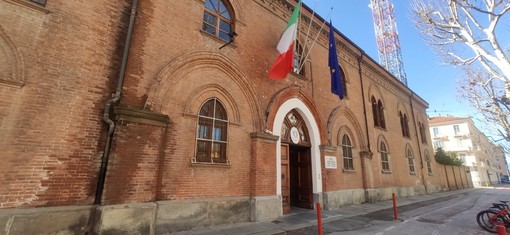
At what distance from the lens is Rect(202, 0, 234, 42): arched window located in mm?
8773

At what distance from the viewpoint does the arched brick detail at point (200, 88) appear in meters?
6.77

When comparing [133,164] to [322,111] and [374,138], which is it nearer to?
[322,111]

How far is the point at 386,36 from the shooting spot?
3011cm

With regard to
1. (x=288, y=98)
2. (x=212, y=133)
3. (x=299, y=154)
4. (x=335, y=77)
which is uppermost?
(x=335, y=77)

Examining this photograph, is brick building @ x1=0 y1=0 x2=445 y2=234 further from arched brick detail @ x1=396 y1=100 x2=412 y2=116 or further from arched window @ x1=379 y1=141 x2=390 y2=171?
arched brick detail @ x1=396 y1=100 x2=412 y2=116

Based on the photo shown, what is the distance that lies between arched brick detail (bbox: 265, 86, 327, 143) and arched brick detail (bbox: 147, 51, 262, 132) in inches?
23.9

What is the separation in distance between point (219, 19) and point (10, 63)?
19.9 ft

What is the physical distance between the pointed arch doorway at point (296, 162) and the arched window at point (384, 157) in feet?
23.3

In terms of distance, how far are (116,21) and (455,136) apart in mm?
57211

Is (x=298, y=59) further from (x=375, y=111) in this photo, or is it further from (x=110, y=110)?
(x=110, y=110)

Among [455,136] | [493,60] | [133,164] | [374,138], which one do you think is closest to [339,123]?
[374,138]

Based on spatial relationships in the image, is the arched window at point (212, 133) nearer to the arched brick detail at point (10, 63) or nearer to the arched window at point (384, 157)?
the arched brick detail at point (10, 63)

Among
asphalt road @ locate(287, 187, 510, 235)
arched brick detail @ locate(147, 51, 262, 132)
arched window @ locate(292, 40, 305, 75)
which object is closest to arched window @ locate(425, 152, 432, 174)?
asphalt road @ locate(287, 187, 510, 235)

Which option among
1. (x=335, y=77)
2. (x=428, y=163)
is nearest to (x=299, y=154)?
(x=335, y=77)
